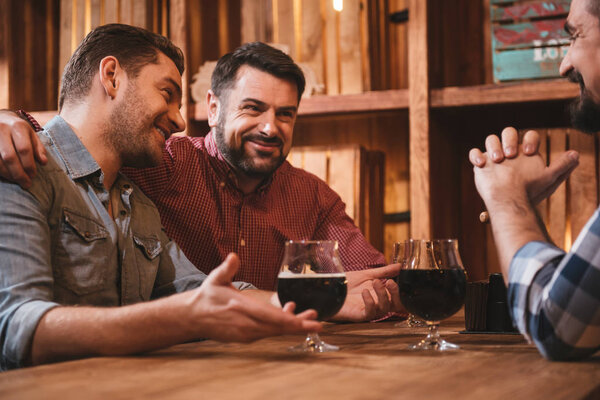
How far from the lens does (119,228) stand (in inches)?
56.6

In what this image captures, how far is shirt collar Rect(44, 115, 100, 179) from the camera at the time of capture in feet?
4.60

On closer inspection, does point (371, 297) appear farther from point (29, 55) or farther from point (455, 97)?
point (29, 55)

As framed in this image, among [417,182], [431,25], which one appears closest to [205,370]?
[417,182]

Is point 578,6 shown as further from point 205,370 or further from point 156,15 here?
point 156,15

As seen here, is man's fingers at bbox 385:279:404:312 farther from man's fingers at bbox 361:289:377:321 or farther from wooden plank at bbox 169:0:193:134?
wooden plank at bbox 169:0:193:134

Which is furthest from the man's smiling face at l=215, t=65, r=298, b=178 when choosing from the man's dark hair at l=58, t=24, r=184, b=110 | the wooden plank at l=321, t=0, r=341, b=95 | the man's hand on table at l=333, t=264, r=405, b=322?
the man's hand on table at l=333, t=264, r=405, b=322

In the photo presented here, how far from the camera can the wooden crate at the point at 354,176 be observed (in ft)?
8.13

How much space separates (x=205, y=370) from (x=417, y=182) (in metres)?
1.53

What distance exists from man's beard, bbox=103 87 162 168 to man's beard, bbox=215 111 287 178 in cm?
52

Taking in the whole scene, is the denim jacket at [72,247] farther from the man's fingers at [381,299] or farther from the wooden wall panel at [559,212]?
the wooden wall panel at [559,212]

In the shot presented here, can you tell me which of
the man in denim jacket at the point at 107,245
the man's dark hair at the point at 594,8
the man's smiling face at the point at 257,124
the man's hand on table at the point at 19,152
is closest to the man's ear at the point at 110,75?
the man in denim jacket at the point at 107,245

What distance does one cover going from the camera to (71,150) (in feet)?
4.69

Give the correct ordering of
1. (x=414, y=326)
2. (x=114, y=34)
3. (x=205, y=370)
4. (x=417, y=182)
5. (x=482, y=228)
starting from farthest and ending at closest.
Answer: (x=482, y=228) < (x=417, y=182) < (x=114, y=34) < (x=414, y=326) < (x=205, y=370)

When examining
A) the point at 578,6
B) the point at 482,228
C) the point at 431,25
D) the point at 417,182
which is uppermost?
the point at 431,25
